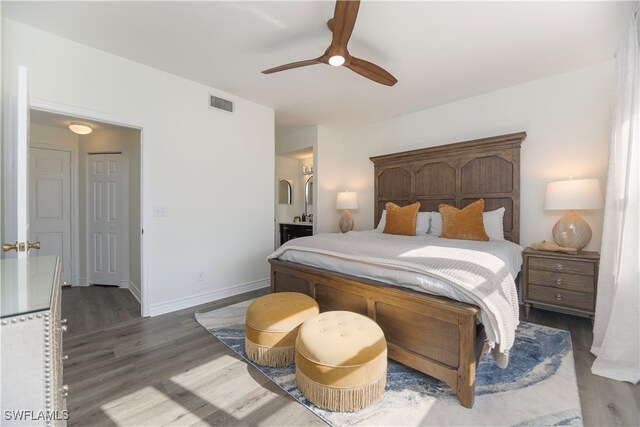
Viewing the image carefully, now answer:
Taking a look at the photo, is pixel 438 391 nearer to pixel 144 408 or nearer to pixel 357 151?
pixel 144 408

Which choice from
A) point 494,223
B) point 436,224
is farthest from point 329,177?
point 494,223

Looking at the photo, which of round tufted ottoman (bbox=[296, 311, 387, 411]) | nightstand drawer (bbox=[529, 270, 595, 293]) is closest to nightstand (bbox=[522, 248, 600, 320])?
nightstand drawer (bbox=[529, 270, 595, 293])

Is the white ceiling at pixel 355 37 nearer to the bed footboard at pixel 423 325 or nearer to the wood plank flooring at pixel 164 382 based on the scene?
the bed footboard at pixel 423 325

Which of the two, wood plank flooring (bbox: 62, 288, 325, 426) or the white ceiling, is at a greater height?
the white ceiling

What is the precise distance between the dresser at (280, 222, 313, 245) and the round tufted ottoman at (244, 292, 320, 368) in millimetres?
3029

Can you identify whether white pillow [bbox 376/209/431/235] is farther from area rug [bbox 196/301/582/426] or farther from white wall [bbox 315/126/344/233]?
white wall [bbox 315/126/344/233]

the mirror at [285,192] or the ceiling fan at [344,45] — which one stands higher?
the ceiling fan at [344,45]

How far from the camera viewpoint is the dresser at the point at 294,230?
5.16 meters

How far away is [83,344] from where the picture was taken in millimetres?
2326

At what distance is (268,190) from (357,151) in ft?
6.16

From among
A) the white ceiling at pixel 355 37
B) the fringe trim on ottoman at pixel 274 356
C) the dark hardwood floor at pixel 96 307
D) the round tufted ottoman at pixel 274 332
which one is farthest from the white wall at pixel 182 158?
the fringe trim on ottoman at pixel 274 356

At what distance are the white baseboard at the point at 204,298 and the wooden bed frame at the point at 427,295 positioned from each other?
3.16ft

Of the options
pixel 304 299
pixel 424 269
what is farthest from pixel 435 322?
pixel 304 299

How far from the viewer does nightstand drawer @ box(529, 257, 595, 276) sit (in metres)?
2.53
